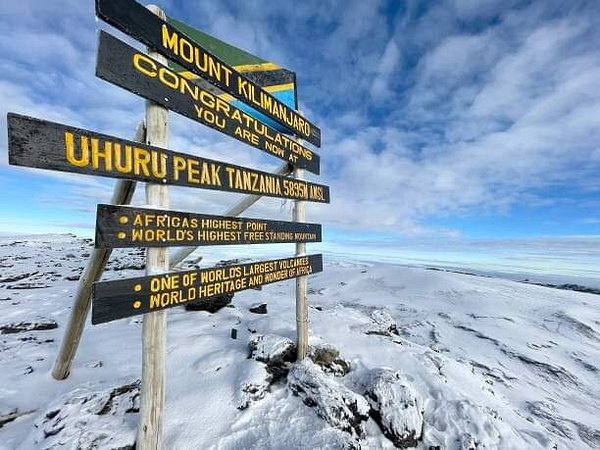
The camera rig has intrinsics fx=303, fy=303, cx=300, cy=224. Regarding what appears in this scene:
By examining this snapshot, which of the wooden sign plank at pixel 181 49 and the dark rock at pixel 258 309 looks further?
the dark rock at pixel 258 309

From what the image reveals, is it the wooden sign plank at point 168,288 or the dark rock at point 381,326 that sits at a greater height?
the wooden sign plank at point 168,288

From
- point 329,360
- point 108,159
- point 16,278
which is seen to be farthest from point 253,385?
point 16,278

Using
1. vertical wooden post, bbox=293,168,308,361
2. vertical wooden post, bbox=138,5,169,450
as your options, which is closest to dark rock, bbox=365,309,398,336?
vertical wooden post, bbox=293,168,308,361

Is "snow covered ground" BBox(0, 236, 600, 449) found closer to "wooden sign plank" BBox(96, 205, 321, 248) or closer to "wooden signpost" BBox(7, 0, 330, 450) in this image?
"wooden signpost" BBox(7, 0, 330, 450)

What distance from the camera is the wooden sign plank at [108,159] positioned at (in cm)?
214

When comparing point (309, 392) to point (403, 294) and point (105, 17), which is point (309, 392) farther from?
point (403, 294)

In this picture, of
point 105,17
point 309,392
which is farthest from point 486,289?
point 105,17

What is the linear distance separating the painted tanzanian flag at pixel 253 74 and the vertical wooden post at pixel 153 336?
4.97 feet

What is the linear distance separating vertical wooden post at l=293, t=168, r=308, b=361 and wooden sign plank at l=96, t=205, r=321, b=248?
3.38ft

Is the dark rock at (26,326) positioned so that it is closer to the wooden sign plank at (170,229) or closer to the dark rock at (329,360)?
the dark rock at (329,360)

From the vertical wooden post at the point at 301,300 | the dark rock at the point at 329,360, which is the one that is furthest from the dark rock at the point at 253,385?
the dark rock at the point at 329,360

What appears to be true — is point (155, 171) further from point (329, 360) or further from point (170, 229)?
point (329, 360)

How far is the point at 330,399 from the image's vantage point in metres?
4.13

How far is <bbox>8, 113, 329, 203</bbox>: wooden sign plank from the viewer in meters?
2.14
